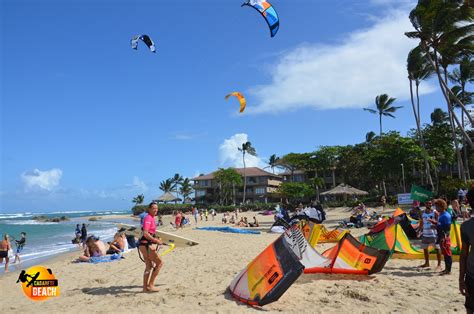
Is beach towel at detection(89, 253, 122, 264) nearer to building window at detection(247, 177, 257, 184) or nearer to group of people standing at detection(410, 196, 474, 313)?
group of people standing at detection(410, 196, 474, 313)

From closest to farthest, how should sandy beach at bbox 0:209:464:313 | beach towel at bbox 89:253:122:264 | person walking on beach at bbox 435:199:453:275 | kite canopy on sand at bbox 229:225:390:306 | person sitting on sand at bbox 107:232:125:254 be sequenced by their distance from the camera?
kite canopy on sand at bbox 229:225:390:306
sandy beach at bbox 0:209:464:313
person walking on beach at bbox 435:199:453:275
beach towel at bbox 89:253:122:264
person sitting on sand at bbox 107:232:125:254

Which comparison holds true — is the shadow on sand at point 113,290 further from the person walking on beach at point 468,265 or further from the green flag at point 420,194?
the green flag at point 420,194

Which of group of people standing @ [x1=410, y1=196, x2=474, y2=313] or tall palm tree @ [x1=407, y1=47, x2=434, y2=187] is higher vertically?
tall palm tree @ [x1=407, y1=47, x2=434, y2=187]

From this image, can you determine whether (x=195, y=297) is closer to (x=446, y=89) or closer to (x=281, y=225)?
(x=281, y=225)

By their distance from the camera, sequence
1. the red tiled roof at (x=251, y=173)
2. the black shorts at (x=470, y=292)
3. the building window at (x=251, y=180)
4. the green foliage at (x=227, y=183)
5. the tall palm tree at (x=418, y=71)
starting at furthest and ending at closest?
the building window at (x=251, y=180)
the red tiled roof at (x=251, y=173)
the green foliage at (x=227, y=183)
the tall palm tree at (x=418, y=71)
the black shorts at (x=470, y=292)

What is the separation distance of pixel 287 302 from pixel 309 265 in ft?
5.08

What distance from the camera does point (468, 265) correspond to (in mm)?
3168

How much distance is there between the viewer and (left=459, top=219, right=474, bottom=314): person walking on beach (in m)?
3.11

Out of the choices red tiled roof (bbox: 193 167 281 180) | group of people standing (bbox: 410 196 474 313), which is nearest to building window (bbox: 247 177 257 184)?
red tiled roof (bbox: 193 167 281 180)

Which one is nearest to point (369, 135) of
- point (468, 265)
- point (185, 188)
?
point (185, 188)

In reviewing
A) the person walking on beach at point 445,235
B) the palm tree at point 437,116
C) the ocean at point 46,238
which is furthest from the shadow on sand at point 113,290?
the palm tree at point 437,116

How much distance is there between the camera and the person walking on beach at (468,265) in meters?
3.11

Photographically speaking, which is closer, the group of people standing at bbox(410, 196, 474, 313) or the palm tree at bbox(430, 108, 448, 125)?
the group of people standing at bbox(410, 196, 474, 313)

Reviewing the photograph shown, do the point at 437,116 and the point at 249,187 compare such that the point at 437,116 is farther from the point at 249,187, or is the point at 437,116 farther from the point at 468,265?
the point at 468,265
